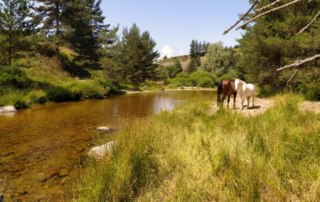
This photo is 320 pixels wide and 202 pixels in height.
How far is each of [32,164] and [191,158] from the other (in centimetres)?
357

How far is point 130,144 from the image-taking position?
320 centimetres

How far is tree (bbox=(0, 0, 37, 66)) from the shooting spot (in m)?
12.2

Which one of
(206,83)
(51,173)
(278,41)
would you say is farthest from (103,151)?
(206,83)

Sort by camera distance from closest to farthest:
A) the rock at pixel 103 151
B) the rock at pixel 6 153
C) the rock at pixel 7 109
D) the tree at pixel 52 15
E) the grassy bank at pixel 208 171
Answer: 1. the grassy bank at pixel 208 171
2. the rock at pixel 103 151
3. the rock at pixel 6 153
4. the rock at pixel 7 109
5. the tree at pixel 52 15

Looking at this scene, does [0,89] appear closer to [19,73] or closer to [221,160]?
[19,73]

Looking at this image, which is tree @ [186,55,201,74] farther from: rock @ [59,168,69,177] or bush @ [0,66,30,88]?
rock @ [59,168,69,177]

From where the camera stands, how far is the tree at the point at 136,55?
3019 centimetres

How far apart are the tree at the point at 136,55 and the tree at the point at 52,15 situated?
398 inches

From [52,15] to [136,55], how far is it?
45.1ft

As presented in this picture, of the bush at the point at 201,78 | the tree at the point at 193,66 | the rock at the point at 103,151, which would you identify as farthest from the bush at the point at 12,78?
the tree at the point at 193,66

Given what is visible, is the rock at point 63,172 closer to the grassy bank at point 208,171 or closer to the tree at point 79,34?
the grassy bank at point 208,171

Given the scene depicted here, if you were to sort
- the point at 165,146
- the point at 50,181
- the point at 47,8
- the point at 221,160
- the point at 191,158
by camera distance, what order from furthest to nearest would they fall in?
the point at 47,8, the point at 165,146, the point at 50,181, the point at 191,158, the point at 221,160

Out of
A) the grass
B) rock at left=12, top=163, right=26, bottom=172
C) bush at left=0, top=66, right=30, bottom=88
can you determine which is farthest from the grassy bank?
bush at left=0, top=66, right=30, bottom=88

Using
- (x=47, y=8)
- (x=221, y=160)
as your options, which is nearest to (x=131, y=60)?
(x=47, y=8)
